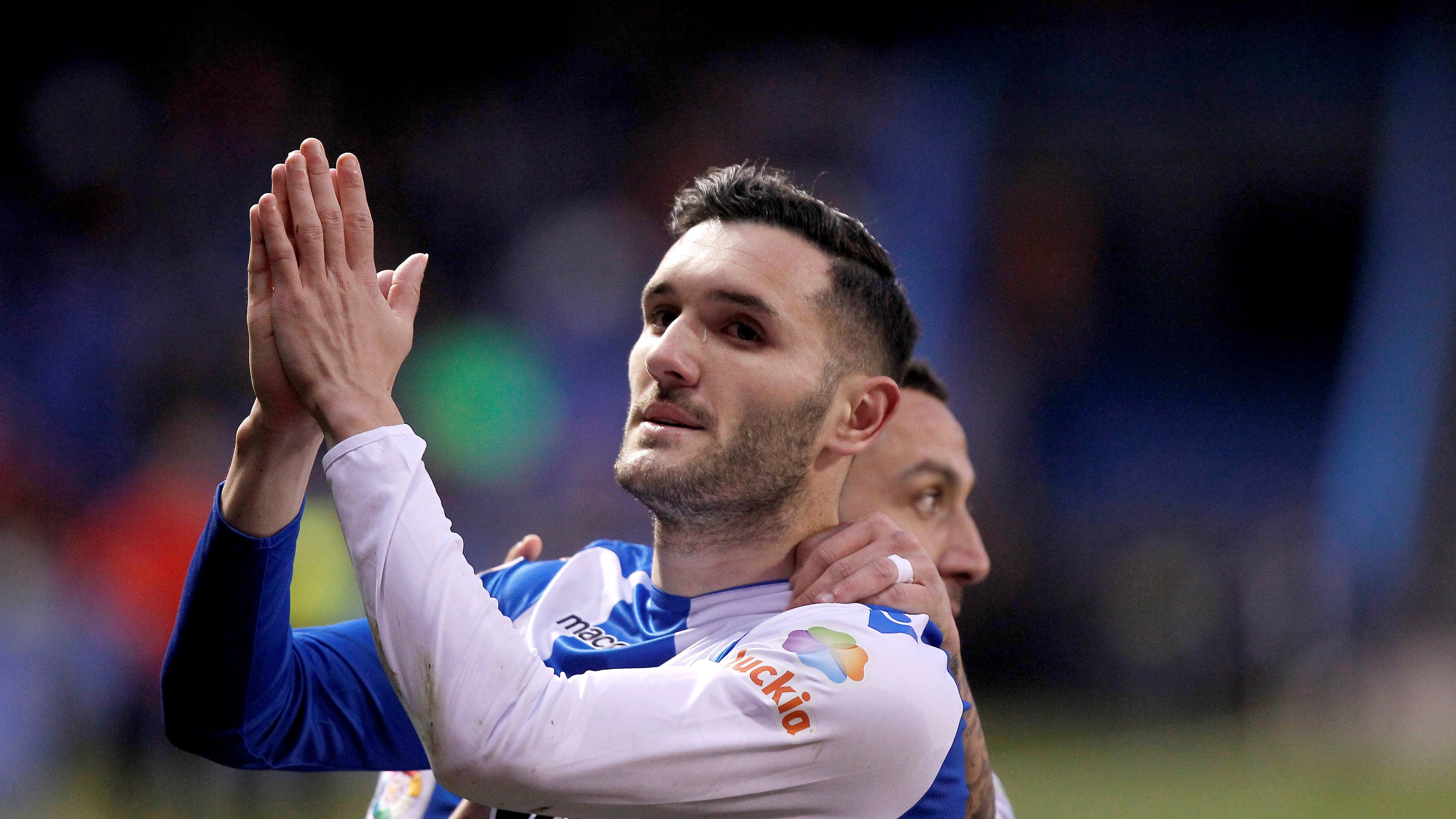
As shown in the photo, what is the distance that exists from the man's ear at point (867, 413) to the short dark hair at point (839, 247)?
0.18 ft

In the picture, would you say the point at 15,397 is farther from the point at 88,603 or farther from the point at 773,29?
the point at 773,29

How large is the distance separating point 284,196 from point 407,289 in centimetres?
28

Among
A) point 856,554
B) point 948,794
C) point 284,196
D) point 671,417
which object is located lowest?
point 948,794

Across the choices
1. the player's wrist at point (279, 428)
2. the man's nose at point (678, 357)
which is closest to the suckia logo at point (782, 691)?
the man's nose at point (678, 357)

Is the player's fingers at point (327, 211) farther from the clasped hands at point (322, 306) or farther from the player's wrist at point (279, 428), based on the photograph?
the player's wrist at point (279, 428)

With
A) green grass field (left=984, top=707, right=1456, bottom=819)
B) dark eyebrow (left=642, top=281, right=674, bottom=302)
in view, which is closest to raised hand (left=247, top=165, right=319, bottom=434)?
dark eyebrow (left=642, top=281, right=674, bottom=302)

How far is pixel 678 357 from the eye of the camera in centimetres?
245

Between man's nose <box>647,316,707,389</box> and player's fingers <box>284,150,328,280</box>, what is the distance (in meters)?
0.76

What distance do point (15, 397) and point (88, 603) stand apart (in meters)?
1.59

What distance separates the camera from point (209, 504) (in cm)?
662

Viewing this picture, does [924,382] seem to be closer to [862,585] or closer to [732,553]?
[732,553]

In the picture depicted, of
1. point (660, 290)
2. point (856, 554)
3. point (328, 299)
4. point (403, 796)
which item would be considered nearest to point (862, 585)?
point (856, 554)

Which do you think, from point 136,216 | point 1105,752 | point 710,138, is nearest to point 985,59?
point 710,138

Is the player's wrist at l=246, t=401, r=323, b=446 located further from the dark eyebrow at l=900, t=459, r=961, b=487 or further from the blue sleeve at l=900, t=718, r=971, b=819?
the dark eyebrow at l=900, t=459, r=961, b=487
